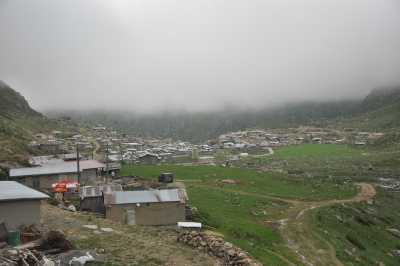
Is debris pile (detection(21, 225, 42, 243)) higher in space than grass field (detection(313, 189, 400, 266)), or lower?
higher

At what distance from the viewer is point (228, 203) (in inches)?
2307

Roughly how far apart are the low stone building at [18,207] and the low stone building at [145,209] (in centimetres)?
1250

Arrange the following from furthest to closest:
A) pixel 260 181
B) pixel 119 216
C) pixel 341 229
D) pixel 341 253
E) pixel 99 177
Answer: pixel 260 181 < pixel 99 177 < pixel 341 229 < pixel 341 253 < pixel 119 216

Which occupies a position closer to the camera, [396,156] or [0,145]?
[0,145]

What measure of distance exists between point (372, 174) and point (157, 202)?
278ft

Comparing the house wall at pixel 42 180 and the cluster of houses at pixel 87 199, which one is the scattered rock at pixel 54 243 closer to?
the cluster of houses at pixel 87 199

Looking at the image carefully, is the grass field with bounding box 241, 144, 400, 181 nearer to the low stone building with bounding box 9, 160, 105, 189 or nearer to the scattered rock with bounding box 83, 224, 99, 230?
the low stone building with bounding box 9, 160, 105, 189

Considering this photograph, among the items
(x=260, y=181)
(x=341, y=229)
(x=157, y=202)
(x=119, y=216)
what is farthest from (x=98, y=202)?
(x=260, y=181)

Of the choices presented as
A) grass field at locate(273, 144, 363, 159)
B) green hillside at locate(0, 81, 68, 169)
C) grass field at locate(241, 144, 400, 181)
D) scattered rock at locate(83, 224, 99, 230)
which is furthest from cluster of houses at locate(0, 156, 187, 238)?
grass field at locate(273, 144, 363, 159)

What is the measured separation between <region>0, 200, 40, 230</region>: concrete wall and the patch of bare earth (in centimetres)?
142

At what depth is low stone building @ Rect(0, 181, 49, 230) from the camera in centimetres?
2677

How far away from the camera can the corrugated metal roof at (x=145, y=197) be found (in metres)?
41.1

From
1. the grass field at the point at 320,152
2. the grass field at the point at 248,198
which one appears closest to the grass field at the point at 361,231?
the grass field at the point at 248,198

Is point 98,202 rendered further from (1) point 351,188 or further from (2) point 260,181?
(1) point 351,188
